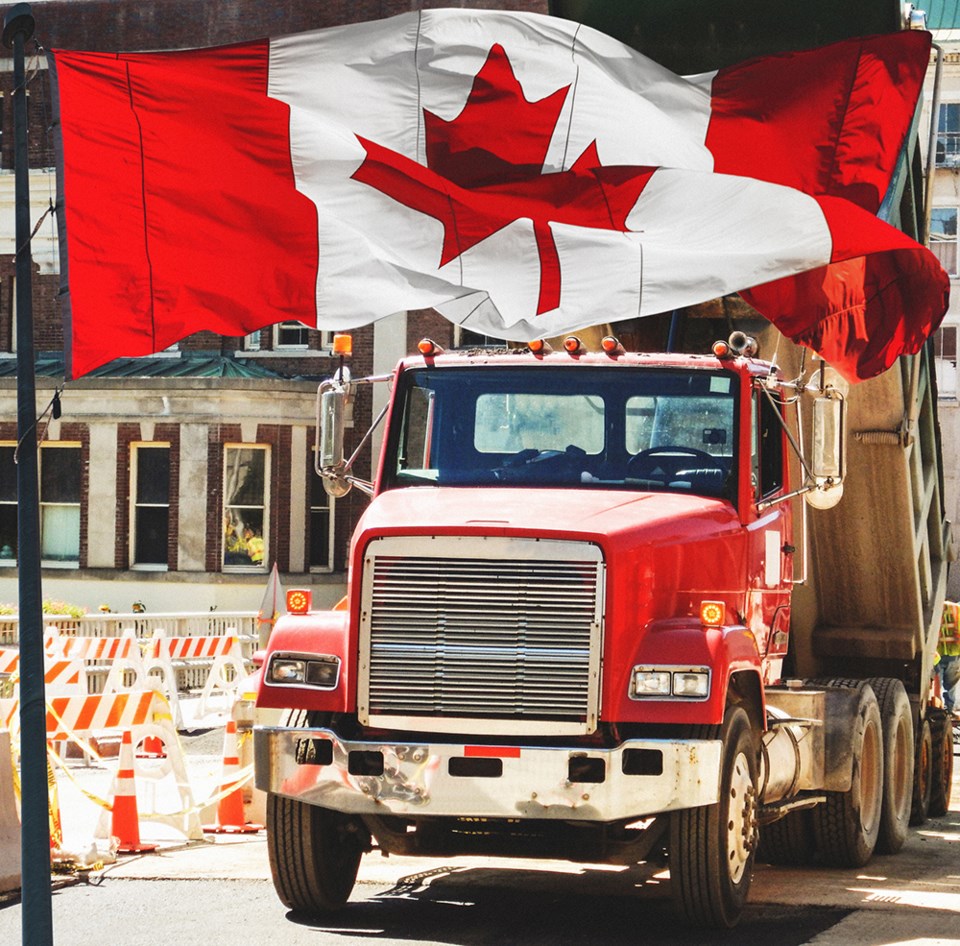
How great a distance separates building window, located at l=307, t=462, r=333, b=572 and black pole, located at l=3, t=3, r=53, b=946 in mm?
30420

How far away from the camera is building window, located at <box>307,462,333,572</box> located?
122 ft

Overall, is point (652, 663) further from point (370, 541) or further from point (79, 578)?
point (79, 578)

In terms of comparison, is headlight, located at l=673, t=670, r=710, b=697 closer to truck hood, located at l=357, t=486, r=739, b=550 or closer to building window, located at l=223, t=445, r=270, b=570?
truck hood, located at l=357, t=486, r=739, b=550

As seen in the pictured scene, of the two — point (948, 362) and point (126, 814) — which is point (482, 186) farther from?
point (948, 362)

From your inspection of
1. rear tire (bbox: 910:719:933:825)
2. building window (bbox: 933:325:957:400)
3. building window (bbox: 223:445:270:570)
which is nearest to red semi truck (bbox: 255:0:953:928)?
rear tire (bbox: 910:719:933:825)

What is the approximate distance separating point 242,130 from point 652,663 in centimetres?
374

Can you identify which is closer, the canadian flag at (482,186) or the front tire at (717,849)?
the front tire at (717,849)

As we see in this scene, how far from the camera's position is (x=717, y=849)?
894cm

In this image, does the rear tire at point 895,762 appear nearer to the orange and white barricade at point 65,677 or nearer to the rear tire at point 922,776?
the rear tire at point 922,776

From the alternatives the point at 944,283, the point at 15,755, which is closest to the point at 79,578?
the point at 15,755

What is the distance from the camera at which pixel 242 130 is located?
10047mm

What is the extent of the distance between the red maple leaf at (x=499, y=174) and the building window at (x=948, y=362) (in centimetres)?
3949

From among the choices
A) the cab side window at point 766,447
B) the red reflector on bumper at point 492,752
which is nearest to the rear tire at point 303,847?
the red reflector on bumper at point 492,752

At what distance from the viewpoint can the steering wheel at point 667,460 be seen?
10.1 metres
